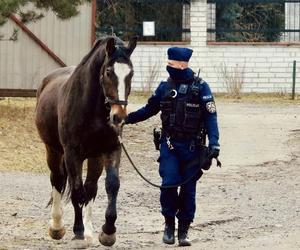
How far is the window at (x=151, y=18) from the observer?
1296 inches

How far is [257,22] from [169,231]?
24.2 metres

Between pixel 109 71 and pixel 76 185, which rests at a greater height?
pixel 109 71

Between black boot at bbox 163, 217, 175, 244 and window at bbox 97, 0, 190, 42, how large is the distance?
22.9 metres

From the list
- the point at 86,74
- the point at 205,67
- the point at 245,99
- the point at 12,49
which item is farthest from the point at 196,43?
the point at 86,74

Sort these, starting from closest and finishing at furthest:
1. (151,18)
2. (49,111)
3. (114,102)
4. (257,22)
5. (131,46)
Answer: (114,102) → (131,46) → (49,111) → (151,18) → (257,22)

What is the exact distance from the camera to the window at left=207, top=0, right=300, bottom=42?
109 feet

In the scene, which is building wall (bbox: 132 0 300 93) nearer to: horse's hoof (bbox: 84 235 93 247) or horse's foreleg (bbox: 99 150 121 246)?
horse's hoof (bbox: 84 235 93 247)

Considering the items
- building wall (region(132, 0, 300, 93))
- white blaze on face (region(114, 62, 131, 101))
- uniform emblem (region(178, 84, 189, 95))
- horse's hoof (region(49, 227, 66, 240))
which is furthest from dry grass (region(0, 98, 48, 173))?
building wall (region(132, 0, 300, 93))

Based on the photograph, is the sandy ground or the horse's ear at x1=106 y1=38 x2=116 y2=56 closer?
the horse's ear at x1=106 y1=38 x2=116 y2=56

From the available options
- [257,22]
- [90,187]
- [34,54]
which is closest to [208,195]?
[90,187]

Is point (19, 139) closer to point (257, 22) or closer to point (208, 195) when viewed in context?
point (208, 195)

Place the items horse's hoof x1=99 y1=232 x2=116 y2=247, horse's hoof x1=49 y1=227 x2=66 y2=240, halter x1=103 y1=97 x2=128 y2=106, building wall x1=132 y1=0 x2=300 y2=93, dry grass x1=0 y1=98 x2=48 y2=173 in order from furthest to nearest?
building wall x1=132 y1=0 x2=300 y2=93
dry grass x1=0 y1=98 x2=48 y2=173
horse's hoof x1=49 y1=227 x2=66 y2=240
horse's hoof x1=99 y1=232 x2=116 y2=247
halter x1=103 y1=97 x2=128 y2=106

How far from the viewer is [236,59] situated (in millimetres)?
32781

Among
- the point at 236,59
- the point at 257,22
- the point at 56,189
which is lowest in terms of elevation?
the point at 56,189
